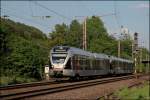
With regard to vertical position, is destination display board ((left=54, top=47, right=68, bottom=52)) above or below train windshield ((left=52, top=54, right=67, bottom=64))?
above

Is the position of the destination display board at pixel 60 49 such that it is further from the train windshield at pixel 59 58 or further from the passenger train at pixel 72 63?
the train windshield at pixel 59 58

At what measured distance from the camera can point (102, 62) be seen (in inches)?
2108

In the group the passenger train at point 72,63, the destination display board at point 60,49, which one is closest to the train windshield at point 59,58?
the passenger train at point 72,63

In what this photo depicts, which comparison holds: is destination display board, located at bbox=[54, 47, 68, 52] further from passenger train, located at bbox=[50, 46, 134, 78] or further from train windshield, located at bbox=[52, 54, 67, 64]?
train windshield, located at bbox=[52, 54, 67, 64]

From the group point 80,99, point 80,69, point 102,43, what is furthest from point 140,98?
point 102,43

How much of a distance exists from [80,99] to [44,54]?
26764 mm

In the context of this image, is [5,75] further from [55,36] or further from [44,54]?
[55,36]

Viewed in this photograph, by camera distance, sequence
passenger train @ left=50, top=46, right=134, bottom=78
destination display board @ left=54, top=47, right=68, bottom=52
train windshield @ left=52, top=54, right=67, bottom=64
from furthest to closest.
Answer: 1. destination display board @ left=54, top=47, right=68, bottom=52
2. train windshield @ left=52, top=54, right=67, bottom=64
3. passenger train @ left=50, top=46, right=134, bottom=78

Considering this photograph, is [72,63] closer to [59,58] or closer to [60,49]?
[59,58]

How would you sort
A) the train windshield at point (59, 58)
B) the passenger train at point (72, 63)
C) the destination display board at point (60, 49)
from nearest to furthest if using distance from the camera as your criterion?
1. the passenger train at point (72, 63)
2. the train windshield at point (59, 58)
3. the destination display board at point (60, 49)

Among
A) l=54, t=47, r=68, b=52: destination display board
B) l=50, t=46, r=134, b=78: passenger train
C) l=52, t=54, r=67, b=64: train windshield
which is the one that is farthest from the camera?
l=54, t=47, r=68, b=52: destination display board

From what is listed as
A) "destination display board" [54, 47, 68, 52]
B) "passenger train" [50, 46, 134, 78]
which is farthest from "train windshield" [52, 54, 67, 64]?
"destination display board" [54, 47, 68, 52]

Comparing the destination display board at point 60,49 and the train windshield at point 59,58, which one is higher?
the destination display board at point 60,49

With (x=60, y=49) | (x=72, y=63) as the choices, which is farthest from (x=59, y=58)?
(x=72, y=63)
